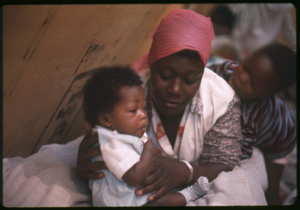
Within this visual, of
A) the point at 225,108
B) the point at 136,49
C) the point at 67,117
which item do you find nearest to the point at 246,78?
the point at 225,108

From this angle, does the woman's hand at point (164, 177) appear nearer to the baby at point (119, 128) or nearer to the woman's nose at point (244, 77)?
the baby at point (119, 128)

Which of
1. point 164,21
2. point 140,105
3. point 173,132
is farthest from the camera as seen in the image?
point 173,132

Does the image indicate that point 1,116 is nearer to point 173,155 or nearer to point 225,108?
point 173,155

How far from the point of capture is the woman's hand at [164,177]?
77 cm

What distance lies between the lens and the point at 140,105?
71cm

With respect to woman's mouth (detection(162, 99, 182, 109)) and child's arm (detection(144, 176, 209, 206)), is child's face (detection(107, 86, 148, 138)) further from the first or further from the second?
child's arm (detection(144, 176, 209, 206))

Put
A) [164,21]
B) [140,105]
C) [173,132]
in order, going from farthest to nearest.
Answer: [173,132], [164,21], [140,105]

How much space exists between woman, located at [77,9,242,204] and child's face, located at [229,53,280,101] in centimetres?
10

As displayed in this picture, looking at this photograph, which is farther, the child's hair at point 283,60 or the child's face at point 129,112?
the child's hair at point 283,60

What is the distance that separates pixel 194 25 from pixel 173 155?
0.54m

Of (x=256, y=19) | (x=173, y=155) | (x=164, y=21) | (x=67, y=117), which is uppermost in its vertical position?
(x=164, y=21)

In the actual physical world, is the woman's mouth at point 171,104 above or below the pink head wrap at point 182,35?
below

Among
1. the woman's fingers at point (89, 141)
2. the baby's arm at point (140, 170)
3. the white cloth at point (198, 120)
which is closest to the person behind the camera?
the baby's arm at point (140, 170)

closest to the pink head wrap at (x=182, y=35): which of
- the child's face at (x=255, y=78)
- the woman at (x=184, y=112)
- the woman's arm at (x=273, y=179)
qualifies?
the woman at (x=184, y=112)
